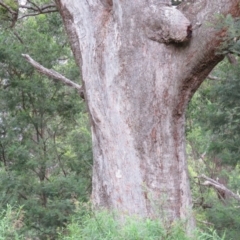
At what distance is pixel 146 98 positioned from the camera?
443 cm

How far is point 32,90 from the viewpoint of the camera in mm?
8445

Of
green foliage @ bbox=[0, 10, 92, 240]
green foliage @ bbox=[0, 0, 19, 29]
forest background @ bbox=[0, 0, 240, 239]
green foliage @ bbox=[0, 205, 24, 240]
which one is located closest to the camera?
green foliage @ bbox=[0, 205, 24, 240]

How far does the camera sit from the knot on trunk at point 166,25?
4.30 metres

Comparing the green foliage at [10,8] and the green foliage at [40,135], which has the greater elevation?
the green foliage at [10,8]

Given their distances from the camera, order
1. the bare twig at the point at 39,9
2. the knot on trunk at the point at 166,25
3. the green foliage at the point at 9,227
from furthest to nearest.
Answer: the bare twig at the point at 39,9 → the knot on trunk at the point at 166,25 → the green foliage at the point at 9,227

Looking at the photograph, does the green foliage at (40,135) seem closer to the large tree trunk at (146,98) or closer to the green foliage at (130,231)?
the large tree trunk at (146,98)

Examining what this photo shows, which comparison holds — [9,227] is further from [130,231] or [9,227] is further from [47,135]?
[47,135]

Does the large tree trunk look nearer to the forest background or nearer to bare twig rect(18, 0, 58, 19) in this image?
the forest background

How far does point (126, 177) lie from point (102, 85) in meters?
0.82

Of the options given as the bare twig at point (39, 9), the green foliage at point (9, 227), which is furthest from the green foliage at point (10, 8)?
the green foliage at point (9, 227)

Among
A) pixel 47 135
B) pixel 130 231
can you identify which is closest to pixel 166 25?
pixel 130 231

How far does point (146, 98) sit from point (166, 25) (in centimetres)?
63

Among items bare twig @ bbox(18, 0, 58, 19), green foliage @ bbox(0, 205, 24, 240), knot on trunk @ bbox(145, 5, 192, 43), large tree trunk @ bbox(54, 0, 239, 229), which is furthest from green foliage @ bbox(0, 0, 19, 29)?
green foliage @ bbox(0, 205, 24, 240)

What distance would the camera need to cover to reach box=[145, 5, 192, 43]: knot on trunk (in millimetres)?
4297
